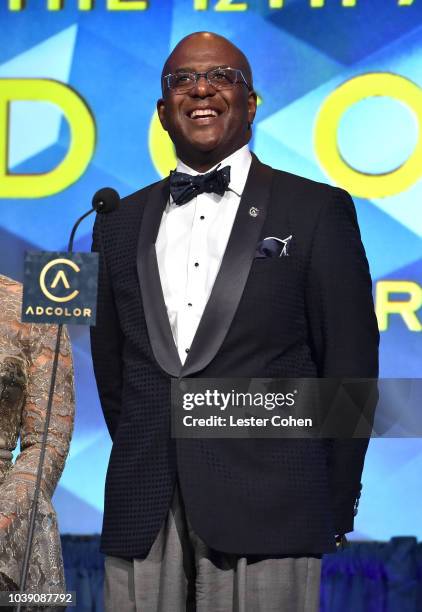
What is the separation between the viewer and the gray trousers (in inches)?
116

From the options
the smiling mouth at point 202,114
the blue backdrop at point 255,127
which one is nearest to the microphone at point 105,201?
the smiling mouth at point 202,114

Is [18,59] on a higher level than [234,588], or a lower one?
higher

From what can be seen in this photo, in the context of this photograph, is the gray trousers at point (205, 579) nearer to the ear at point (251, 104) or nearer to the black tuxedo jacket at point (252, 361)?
the black tuxedo jacket at point (252, 361)

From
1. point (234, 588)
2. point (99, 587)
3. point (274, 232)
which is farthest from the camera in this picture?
point (99, 587)

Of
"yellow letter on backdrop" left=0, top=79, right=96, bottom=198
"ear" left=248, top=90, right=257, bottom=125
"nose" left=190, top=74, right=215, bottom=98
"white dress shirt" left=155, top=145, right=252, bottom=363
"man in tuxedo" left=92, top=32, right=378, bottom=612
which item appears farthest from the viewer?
"yellow letter on backdrop" left=0, top=79, right=96, bottom=198

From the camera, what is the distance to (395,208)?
16.7ft

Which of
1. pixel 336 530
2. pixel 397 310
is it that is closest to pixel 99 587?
pixel 397 310

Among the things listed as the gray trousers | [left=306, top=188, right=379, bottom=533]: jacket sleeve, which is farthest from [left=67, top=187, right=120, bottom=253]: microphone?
the gray trousers

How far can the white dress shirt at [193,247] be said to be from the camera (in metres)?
3.08

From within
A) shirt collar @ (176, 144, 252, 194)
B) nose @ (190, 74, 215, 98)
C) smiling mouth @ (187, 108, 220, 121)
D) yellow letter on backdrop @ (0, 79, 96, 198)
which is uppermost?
yellow letter on backdrop @ (0, 79, 96, 198)

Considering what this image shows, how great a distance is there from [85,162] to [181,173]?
204cm

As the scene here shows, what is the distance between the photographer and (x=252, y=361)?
304cm

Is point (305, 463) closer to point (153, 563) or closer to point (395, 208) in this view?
point (153, 563)

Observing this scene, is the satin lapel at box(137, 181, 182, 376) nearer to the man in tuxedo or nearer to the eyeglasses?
the man in tuxedo
